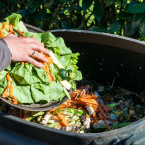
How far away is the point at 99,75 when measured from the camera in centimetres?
269

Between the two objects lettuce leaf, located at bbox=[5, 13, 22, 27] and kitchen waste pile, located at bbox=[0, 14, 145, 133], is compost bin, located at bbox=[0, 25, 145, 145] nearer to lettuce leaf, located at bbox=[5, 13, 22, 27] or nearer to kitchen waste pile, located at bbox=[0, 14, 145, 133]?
kitchen waste pile, located at bbox=[0, 14, 145, 133]

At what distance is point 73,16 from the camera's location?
141 inches

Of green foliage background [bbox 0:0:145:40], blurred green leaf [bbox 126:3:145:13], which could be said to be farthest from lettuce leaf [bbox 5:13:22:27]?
blurred green leaf [bbox 126:3:145:13]

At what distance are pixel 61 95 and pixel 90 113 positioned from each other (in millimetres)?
432

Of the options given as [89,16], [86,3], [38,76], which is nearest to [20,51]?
[38,76]

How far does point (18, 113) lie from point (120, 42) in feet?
3.58

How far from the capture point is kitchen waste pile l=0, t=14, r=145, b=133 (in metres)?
1.81

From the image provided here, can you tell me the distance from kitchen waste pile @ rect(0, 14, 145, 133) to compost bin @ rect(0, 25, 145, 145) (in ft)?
0.56

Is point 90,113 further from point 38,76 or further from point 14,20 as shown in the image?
point 14,20

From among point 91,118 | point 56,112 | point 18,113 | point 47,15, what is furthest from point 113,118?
point 47,15

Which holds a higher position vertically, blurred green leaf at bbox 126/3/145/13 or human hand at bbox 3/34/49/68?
blurred green leaf at bbox 126/3/145/13

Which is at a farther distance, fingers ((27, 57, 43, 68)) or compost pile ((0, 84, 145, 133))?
compost pile ((0, 84, 145, 133))

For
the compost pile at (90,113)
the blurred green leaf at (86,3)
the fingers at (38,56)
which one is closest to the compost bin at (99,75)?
the compost pile at (90,113)

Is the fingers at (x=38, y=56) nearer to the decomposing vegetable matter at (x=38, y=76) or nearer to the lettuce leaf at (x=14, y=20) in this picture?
the decomposing vegetable matter at (x=38, y=76)
